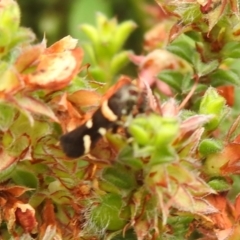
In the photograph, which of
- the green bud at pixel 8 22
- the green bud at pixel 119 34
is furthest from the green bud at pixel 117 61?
the green bud at pixel 8 22

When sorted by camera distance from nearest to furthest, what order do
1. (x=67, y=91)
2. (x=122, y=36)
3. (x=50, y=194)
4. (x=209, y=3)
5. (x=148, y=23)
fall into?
(x=67, y=91)
(x=50, y=194)
(x=209, y=3)
(x=122, y=36)
(x=148, y=23)

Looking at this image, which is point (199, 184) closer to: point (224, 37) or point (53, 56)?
point (53, 56)

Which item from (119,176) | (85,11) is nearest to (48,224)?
(119,176)

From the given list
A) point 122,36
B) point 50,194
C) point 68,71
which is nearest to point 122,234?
point 50,194

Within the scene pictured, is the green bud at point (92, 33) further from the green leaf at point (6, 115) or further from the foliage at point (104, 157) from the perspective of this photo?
the green leaf at point (6, 115)

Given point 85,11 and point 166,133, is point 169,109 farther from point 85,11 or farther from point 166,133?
point 85,11

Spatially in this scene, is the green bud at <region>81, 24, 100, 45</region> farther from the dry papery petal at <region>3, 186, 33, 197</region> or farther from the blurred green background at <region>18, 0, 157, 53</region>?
the dry papery petal at <region>3, 186, 33, 197</region>
